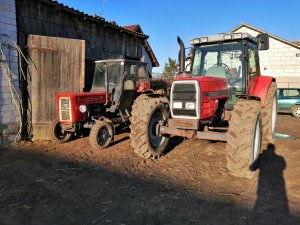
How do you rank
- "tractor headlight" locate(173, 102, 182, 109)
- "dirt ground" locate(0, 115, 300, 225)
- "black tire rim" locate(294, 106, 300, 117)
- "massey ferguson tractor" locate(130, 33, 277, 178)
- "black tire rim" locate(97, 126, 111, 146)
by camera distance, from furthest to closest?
"black tire rim" locate(294, 106, 300, 117) → "black tire rim" locate(97, 126, 111, 146) → "tractor headlight" locate(173, 102, 182, 109) → "massey ferguson tractor" locate(130, 33, 277, 178) → "dirt ground" locate(0, 115, 300, 225)

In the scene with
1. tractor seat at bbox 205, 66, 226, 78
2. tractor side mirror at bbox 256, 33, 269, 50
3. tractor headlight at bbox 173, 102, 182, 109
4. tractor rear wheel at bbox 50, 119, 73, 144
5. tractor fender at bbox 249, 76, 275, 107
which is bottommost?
tractor rear wheel at bbox 50, 119, 73, 144

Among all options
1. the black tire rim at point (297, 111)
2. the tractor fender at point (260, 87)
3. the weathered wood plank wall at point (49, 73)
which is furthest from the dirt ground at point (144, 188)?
the black tire rim at point (297, 111)

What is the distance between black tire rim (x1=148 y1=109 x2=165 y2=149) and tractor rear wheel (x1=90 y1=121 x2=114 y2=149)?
5.09 ft

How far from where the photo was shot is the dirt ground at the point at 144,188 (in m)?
3.53

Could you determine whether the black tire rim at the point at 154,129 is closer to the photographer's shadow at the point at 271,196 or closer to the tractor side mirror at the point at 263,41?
the photographer's shadow at the point at 271,196

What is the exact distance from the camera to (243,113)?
4.71 metres

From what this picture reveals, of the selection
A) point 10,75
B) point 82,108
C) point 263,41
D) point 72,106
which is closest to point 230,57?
point 263,41

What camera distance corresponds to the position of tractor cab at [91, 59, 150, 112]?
25.5 ft

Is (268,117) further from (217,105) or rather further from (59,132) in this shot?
(59,132)

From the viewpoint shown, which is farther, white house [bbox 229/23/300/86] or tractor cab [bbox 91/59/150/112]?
white house [bbox 229/23/300/86]

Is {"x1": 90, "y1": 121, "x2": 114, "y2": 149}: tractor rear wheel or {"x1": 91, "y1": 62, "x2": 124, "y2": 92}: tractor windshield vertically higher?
{"x1": 91, "y1": 62, "x2": 124, "y2": 92}: tractor windshield

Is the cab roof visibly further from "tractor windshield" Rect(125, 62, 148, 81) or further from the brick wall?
the brick wall

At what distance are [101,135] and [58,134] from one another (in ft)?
4.37

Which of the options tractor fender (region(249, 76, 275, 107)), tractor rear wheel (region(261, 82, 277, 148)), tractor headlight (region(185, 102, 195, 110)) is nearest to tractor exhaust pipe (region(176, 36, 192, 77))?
tractor headlight (region(185, 102, 195, 110))
